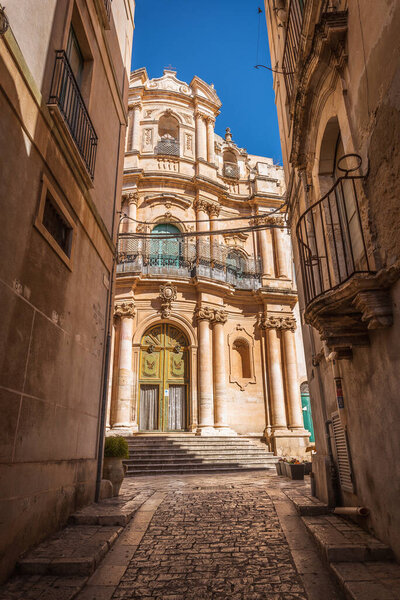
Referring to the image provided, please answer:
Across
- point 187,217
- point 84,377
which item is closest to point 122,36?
point 84,377

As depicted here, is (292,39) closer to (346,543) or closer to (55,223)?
(55,223)

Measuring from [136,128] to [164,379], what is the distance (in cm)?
1381

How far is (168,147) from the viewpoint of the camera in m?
23.1

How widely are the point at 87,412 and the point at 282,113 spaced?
8872mm

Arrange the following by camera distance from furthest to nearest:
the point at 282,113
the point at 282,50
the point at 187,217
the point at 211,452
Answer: the point at 187,217
the point at 211,452
the point at 282,113
the point at 282,50

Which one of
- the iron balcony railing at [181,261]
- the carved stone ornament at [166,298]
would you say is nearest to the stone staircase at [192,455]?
the carved stone ornament at [166,298]

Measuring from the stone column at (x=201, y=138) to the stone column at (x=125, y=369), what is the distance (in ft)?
32.7

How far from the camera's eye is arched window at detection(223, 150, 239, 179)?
82.1 feet

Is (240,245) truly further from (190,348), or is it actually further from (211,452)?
(211,452)

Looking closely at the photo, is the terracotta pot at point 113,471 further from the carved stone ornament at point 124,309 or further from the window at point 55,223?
the carved stone ornament at point 124,309

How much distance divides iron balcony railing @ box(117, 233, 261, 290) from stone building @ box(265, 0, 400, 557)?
42.3 feet

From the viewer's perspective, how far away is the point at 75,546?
4.62m

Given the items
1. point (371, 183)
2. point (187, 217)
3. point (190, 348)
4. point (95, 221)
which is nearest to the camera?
point (371, 183)

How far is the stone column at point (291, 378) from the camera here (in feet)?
63.1
